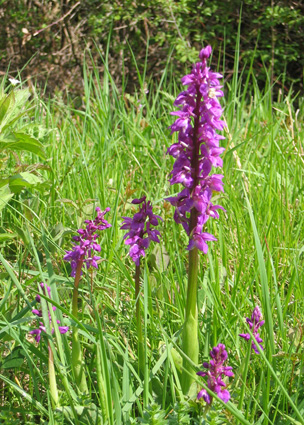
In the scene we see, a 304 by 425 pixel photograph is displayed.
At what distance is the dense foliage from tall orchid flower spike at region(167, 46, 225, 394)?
15.2 ft

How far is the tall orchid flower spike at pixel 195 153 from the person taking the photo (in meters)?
1.23

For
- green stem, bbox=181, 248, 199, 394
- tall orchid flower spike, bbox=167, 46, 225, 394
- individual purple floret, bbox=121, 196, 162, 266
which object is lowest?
green stem, bbox=181, 248, 199, 394

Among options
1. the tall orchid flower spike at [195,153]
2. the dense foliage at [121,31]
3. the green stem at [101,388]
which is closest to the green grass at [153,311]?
the green stem at [101,388]

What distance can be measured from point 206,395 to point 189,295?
9.1 inches

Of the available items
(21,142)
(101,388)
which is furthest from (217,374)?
(21,142)

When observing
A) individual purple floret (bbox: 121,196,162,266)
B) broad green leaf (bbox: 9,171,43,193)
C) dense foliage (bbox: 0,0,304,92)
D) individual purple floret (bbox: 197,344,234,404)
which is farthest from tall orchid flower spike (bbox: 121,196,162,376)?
dense foliage (bbox: 0,0,304,92)

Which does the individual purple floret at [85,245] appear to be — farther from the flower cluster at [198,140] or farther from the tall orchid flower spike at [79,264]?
the flower cluster at [198,140]

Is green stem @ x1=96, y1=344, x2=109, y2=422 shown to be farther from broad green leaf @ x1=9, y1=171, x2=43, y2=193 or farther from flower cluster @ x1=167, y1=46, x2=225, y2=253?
broad green leaf @ x1=9, y1=171, x2=43, y2=193

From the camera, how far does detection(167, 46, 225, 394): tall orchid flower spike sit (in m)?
1.23

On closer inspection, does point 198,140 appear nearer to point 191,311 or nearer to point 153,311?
point 191,311

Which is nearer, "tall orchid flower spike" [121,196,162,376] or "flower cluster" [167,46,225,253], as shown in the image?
"flower cluster" [167,46,225,253]

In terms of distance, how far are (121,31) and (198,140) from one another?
5506mm

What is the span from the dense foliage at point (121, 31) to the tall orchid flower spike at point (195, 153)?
464 centimetres

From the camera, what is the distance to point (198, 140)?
48.9 inches
